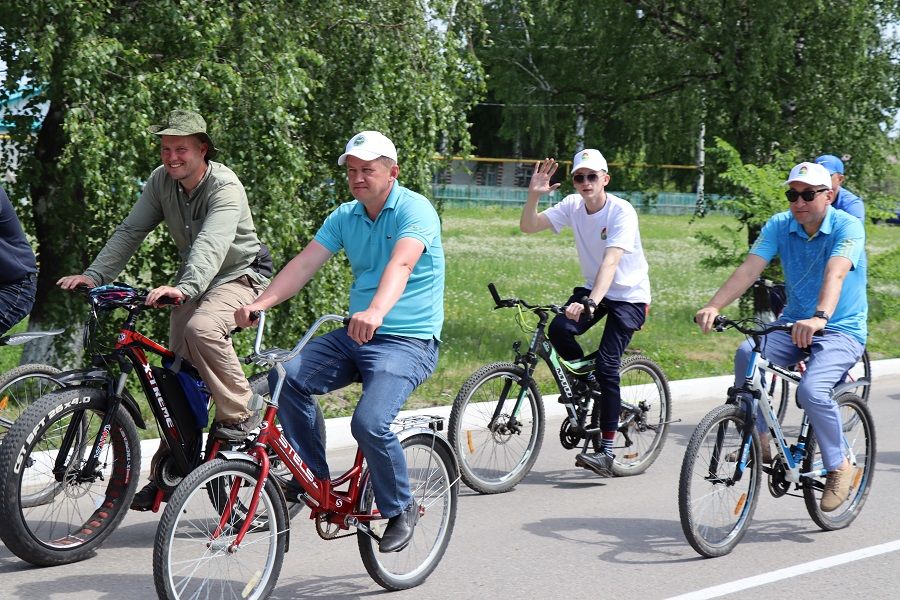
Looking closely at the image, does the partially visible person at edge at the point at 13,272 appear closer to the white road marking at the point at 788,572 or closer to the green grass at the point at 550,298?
the white road marking at the point at 788,572

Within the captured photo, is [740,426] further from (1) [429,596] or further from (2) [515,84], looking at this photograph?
(2) [515,84]

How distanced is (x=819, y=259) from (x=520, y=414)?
193cm

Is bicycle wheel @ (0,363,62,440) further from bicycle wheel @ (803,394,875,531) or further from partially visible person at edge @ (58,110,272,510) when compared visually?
bicycle wheel @ (803,394,875,531)

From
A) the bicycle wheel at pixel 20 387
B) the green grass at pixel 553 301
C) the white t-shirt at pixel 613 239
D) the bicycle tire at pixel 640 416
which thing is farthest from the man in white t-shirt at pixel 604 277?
the bicycle wheel at pixel 20 387

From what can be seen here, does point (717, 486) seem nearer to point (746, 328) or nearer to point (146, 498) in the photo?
point (746, 328)

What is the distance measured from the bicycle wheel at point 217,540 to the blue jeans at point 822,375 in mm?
2511

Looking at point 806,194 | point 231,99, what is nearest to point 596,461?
point 806,194

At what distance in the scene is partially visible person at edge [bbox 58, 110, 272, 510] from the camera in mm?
5484

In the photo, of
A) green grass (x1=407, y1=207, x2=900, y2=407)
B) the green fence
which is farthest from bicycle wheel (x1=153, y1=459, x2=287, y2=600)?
the green fence

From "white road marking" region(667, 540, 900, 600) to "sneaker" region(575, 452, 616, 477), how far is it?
5.40ft

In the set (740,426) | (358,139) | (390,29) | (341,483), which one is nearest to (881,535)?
(740,426)

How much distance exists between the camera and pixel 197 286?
5426 millimetres

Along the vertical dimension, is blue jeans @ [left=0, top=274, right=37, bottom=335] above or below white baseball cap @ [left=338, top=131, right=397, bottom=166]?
below

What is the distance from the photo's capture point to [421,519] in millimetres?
5227
